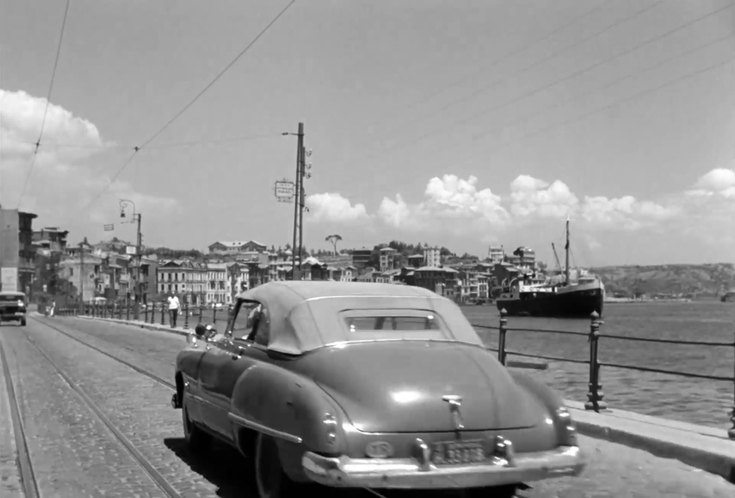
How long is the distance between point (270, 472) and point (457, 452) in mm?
1294

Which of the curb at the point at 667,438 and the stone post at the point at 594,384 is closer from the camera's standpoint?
the curb at the point at 667,438

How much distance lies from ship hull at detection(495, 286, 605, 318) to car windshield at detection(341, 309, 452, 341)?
10031cm

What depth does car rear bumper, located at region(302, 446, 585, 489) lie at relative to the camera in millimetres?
4492

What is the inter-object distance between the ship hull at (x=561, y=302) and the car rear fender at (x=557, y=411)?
100527mm

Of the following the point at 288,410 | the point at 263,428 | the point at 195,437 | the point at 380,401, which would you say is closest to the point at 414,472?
the point at 380,401

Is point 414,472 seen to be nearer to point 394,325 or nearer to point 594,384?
point 394,325

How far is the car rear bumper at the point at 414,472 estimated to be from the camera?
4.49 m

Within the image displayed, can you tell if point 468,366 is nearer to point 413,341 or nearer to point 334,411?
point 413,341

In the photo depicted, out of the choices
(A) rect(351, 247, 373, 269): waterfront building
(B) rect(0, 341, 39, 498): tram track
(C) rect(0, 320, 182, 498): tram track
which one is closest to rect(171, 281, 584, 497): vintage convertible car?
(C) rect(0, 320, 182, 498): tram track

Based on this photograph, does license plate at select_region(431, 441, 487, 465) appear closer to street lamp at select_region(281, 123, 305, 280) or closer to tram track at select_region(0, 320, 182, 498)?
tram track at select_region(0, 320, 182, 498)

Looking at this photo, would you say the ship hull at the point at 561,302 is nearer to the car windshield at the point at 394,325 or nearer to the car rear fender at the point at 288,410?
the car windshield at the point at 394,325

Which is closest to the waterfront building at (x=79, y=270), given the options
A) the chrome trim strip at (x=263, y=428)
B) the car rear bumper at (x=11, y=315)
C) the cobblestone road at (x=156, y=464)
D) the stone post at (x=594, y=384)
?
the car rear bumper at (x=11, y=315)

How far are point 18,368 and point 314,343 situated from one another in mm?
14224

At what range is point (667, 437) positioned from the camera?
7719 millimetres
